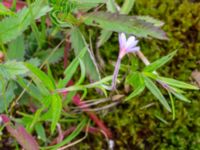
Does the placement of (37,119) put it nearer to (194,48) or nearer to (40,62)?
(40,62)

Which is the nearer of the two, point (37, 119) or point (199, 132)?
point (37, 119)

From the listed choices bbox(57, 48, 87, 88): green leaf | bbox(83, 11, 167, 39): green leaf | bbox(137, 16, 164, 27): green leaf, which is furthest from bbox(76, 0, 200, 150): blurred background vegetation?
bbox(57, 48, 87, 88): green leaf

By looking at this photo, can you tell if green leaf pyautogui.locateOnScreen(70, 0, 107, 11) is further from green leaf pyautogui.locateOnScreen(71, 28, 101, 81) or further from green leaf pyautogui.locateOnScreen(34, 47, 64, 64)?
green leaf pyautogui.locateOnScreen(34, 47, 64, 64)

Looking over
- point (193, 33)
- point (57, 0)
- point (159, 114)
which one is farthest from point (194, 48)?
point (57, 0)

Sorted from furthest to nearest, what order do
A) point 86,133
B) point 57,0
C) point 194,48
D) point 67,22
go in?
point 194,48 < point 86,133 < point 67,22 < point 57,0

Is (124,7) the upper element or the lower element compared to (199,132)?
upper

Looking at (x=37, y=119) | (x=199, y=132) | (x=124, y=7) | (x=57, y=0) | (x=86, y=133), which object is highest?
(x=57, y=0)

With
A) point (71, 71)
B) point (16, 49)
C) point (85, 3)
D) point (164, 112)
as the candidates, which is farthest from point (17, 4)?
point (164, 112)
